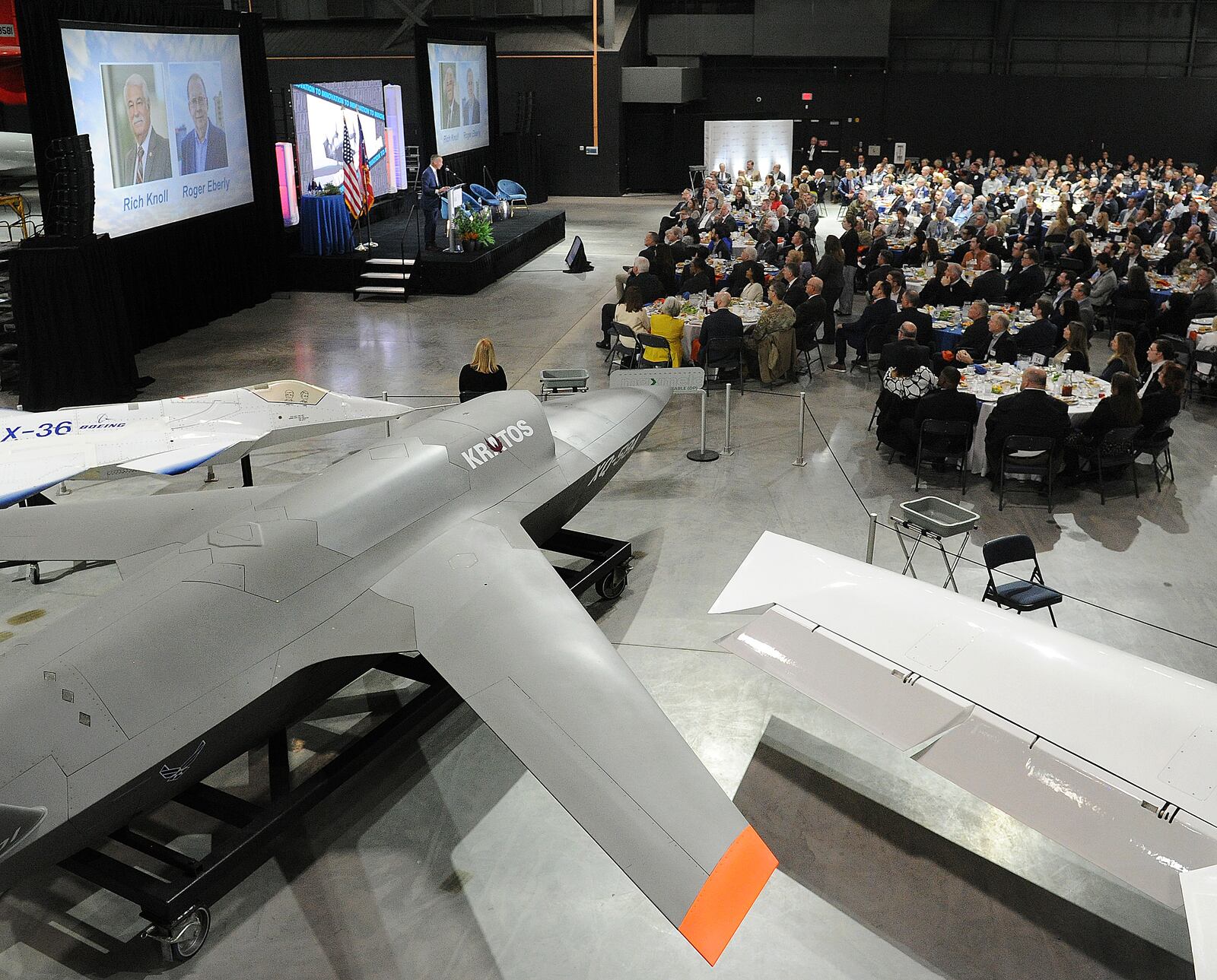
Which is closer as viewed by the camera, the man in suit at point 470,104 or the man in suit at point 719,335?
the man in suit at point 719,335

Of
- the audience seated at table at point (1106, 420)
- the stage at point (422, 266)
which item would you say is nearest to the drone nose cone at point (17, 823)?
the audience seated at table at point (1106, 420)

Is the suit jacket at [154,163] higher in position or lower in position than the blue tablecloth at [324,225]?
higher

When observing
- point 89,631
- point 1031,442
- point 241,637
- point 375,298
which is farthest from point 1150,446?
point 375,298

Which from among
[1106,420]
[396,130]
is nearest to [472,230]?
[396,130]

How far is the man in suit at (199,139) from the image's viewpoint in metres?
14.7

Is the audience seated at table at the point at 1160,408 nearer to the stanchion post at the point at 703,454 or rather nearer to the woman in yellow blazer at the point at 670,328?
the stanchion post at the point at 703,454

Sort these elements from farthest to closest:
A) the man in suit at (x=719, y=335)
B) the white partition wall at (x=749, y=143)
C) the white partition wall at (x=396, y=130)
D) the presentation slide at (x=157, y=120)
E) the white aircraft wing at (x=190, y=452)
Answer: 1. the white partition wall at (x=749, y=143)
2. the white partition wall at (x=396, y=130)
3. the presentation slide at (x=157, y=120)
4. the man in suit at (x=719, y=335)
5. the white aircraft wing at (x=190, y=452)

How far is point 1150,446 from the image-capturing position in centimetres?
946

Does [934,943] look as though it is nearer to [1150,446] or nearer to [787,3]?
[1150,446]

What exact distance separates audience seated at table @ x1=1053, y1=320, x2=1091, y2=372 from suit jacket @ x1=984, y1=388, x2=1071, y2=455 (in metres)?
1.76

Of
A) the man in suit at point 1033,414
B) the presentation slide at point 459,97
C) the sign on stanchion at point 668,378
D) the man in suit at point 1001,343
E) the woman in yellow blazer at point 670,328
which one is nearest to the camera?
the man in suit at point 1033,414

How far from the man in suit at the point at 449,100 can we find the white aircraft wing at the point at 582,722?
18906 millimetres

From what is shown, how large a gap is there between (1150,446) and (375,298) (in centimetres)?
1267

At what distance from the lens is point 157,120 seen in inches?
545
